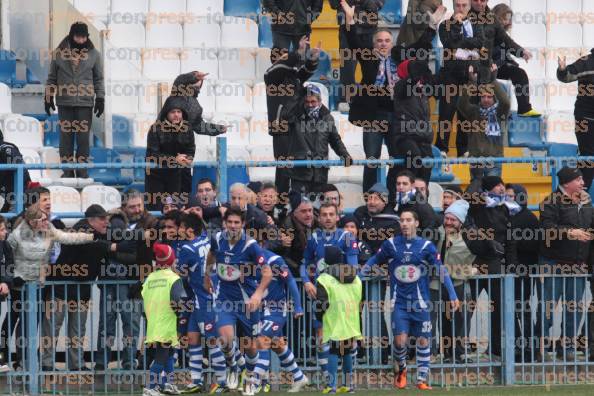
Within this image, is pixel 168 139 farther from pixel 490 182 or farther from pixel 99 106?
pixel 490 182

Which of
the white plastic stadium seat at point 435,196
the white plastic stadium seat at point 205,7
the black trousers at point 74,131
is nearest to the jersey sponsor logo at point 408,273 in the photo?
the white plastic stadium seat at point 435,196

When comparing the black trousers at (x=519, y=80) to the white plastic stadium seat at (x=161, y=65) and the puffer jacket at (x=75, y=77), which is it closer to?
the white plastic stadium seat at (x=161, y=65)

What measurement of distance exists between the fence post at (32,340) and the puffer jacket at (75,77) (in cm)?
376

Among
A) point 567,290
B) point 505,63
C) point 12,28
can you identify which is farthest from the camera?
point 12,28

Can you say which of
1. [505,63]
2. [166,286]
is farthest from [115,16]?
[166,286]

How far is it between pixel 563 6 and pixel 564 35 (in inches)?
19.2

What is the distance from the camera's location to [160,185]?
2056cm

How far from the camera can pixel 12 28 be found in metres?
24.8

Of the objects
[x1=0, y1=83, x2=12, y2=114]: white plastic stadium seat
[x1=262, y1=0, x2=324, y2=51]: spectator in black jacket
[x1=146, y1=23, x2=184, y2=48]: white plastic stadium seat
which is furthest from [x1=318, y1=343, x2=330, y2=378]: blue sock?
[x1=146, y1=23, x2=184, y2=48]: white plastic stadium seat

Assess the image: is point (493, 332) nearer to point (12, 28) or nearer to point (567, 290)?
point (567, 290)

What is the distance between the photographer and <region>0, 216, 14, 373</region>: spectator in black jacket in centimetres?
1889

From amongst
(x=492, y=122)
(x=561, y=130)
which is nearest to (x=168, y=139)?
(x=492, y=122)

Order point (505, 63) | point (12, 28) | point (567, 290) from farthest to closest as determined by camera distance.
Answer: point (12, 28) < point (505, 63) < point (567, 290)

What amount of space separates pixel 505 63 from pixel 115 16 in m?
5.46
